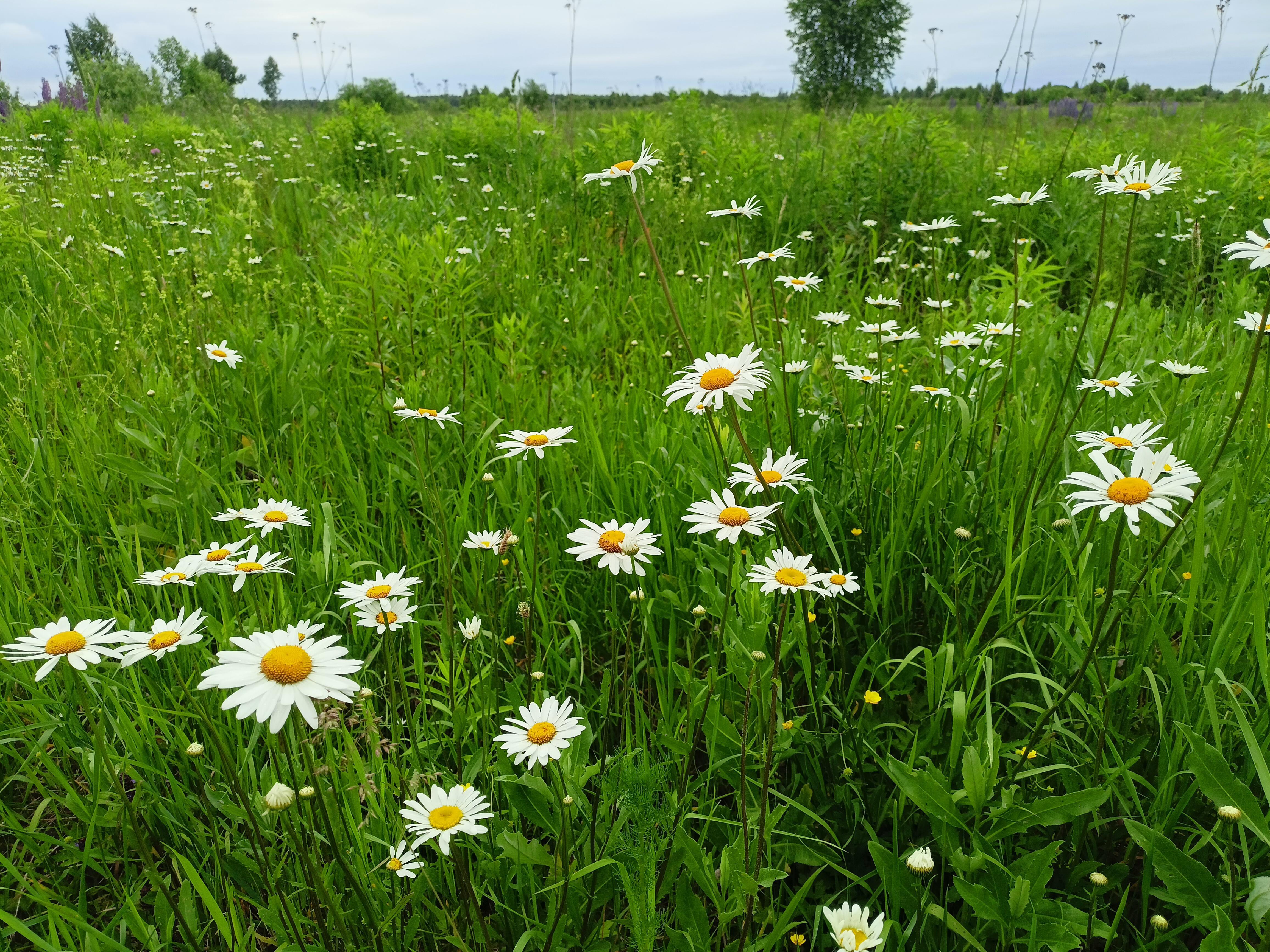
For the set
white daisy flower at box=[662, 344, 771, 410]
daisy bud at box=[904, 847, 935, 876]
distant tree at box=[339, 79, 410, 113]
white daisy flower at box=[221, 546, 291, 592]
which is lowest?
daisy bud at box=[904, 847, 935, 876]

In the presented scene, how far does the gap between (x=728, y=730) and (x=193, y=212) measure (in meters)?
4.16

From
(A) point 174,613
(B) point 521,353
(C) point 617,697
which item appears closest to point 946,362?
(B) point 521,353

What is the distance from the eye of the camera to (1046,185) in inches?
155

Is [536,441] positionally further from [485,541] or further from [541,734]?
[541,734]

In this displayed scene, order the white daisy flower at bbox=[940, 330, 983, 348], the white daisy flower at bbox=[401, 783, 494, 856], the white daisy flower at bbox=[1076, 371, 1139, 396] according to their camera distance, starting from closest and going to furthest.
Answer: the white daisy flower at bbox=[401, 783, 494, 856], the white daisy flower at bbox=[1076, 371, 1139, 396], the white daisy flower at bbox=[940, 330, 983, 348]

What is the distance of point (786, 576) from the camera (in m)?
1.06

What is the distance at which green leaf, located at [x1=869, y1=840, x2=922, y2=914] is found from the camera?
113 centimetres

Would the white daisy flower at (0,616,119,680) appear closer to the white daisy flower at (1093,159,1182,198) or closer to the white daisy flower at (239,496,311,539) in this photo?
the white daisy flower at (239,496,311,539)

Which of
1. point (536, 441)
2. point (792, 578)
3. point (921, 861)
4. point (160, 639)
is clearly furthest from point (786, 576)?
point (160, 639)

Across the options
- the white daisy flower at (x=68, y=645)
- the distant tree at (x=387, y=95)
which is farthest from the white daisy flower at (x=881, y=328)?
the distant tree at (x=387, y=95)

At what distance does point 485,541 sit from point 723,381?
620 mm

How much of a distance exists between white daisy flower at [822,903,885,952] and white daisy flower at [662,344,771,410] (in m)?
0.73

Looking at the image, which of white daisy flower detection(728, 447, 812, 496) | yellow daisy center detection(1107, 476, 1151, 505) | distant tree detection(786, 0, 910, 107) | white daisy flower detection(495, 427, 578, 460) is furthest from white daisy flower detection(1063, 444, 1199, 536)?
distant tree detection(786, 0, 910, 107)

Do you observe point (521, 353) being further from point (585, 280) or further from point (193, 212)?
point (193, 212)
